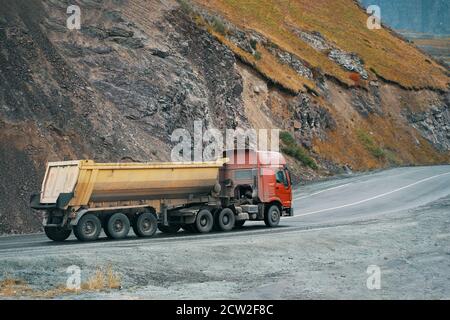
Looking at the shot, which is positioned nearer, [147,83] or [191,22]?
[147,83]

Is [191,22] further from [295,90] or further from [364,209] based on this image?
[364,209]

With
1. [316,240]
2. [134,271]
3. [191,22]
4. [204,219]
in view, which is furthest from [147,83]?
[134,271]

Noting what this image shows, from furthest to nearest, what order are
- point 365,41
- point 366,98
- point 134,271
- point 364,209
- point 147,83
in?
point 365,41 < point 366,98 < point 147,83 < point 364,209 < point 134,271

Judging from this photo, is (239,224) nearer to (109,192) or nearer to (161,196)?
(161,196)

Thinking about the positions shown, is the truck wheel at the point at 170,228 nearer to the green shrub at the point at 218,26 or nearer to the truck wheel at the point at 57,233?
the truck wheel at the point at 57,233

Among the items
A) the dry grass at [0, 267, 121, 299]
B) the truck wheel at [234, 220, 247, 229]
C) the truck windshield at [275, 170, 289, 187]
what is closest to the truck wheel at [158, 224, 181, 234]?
the truck wheel at [234, 220, 247, 229]

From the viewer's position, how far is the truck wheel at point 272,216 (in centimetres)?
3103

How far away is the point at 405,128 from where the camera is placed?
74.5m

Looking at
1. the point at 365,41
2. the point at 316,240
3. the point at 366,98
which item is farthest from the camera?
the point at 365,41

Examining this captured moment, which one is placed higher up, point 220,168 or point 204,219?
point 220,168

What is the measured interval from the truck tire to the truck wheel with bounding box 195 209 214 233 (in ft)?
13.1

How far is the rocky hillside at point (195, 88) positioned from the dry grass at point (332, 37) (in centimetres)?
23

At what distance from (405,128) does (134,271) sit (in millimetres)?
58542
